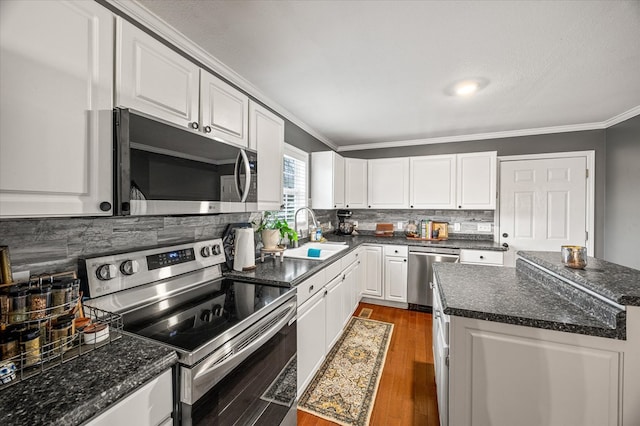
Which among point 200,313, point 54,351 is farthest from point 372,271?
point 54,351

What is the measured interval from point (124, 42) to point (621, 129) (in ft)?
15.2

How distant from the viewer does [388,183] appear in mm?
4039

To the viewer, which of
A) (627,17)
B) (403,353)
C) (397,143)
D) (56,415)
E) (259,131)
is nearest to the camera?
(56,415)

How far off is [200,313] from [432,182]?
3.47 metres

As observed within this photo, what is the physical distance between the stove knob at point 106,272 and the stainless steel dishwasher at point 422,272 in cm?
315

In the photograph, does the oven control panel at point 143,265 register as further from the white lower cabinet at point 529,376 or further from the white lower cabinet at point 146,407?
the white lower cabinet at point 529,376

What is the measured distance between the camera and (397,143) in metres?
4.20

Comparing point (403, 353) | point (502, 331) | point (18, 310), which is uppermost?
point (18, 310)

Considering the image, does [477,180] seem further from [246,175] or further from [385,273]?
[246,175]

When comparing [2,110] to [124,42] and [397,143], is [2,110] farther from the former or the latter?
[397,143]

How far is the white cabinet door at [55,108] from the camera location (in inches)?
29.0

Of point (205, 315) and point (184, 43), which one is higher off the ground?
point (184, 43)

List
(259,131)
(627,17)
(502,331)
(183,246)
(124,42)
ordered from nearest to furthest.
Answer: (124,42)
(502,331)
(627,17)
(183,246)
(259,131)

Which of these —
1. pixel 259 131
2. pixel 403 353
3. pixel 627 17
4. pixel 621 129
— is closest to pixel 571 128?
pixel 621 129
